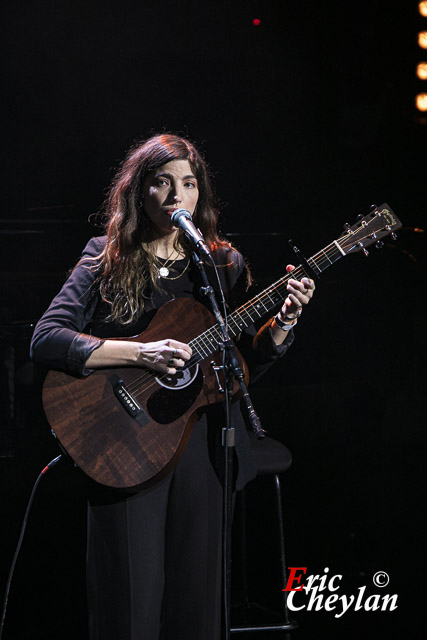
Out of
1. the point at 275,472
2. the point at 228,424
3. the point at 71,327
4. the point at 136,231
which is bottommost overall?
the point at 275,472

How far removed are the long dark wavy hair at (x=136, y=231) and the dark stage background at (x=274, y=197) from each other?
145 centimetres

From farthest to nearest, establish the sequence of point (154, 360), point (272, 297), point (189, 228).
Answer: point (272, 297)
point (154, 360)
point (189, 228)

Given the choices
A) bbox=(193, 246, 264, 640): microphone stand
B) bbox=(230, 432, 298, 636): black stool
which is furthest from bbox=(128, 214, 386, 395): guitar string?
bbox=(230, 432, 298, 636): black stool

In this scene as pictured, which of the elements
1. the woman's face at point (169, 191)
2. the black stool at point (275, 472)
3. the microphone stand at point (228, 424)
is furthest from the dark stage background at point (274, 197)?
the microphone stand at point (228, 424)

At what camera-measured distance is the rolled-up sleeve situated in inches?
81.5

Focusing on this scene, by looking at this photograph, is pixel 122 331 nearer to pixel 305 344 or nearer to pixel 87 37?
pixel 305 344

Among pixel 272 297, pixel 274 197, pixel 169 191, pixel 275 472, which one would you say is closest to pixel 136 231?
pixel 169 191

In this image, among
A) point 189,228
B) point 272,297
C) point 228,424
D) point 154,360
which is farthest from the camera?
point 272,297

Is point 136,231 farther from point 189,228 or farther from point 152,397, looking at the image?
point 152,397

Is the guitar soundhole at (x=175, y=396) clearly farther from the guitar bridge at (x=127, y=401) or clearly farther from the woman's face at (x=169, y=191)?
the woman's face at (x=169, y=191)

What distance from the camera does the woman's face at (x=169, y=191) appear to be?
2154 millimetres

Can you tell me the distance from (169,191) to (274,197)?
10.7ft

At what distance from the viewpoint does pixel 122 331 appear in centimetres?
218

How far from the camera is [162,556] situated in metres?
2.00
